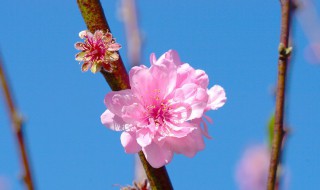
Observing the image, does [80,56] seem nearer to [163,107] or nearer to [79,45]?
[79,45]

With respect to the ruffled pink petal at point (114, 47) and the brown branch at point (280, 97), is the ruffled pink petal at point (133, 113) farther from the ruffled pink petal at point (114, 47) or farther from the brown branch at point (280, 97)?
the brown branch at point (280, 97)

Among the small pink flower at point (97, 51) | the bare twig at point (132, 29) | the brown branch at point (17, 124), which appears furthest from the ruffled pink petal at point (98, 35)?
the bare twig at point (132, 29)

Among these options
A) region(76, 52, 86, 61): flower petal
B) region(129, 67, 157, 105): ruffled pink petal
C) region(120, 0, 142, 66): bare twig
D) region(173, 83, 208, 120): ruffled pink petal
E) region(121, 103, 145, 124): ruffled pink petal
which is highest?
region(120, 0, 142, 66): bare twig

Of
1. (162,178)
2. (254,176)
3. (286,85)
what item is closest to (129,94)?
(162,178)

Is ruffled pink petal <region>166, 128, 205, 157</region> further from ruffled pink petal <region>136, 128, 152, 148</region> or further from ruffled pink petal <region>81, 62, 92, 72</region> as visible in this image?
ruffled pink petal <region>81, 62, 92, 72</region>

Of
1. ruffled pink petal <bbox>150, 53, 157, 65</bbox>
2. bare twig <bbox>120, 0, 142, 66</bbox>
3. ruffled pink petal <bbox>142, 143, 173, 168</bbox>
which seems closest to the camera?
ruffled pink petal <bbox>142, 143, 173, 168</bbox>

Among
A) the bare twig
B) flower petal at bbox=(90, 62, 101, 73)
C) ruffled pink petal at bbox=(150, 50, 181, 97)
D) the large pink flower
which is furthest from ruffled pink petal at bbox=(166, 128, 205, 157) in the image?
the bare twig
